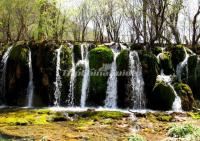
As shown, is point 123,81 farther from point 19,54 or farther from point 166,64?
point 19,54

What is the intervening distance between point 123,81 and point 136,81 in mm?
885

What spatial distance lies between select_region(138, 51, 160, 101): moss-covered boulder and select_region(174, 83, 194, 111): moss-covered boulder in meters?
1.63

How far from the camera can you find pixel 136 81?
28.0 meters

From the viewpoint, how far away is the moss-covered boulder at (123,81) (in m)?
27.2

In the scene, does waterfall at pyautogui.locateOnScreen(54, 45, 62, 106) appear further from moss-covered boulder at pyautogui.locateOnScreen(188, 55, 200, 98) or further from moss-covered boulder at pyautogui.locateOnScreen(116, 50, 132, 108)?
moss-covered boulder at pyautogui.locateOnScreen(188, 55, 200, 98)

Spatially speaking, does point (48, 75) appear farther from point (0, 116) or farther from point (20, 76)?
point (0, 116)

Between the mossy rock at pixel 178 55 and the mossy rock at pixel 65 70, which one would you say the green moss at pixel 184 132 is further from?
the mossy rock at pixel 178 55

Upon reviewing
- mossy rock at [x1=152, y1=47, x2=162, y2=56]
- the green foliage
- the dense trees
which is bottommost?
the green foliage

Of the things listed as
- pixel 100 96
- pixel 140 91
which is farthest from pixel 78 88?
pixel 140 91

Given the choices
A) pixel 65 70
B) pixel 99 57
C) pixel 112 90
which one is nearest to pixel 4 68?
pixel 65 70

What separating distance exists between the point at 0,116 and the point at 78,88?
6732 millimetres

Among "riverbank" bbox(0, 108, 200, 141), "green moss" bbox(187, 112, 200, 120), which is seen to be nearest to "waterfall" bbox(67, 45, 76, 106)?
"riverbank" bbox(0, 108, 200, 141)

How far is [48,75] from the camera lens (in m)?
29.0

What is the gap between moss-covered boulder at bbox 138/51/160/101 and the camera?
27.9 meters
